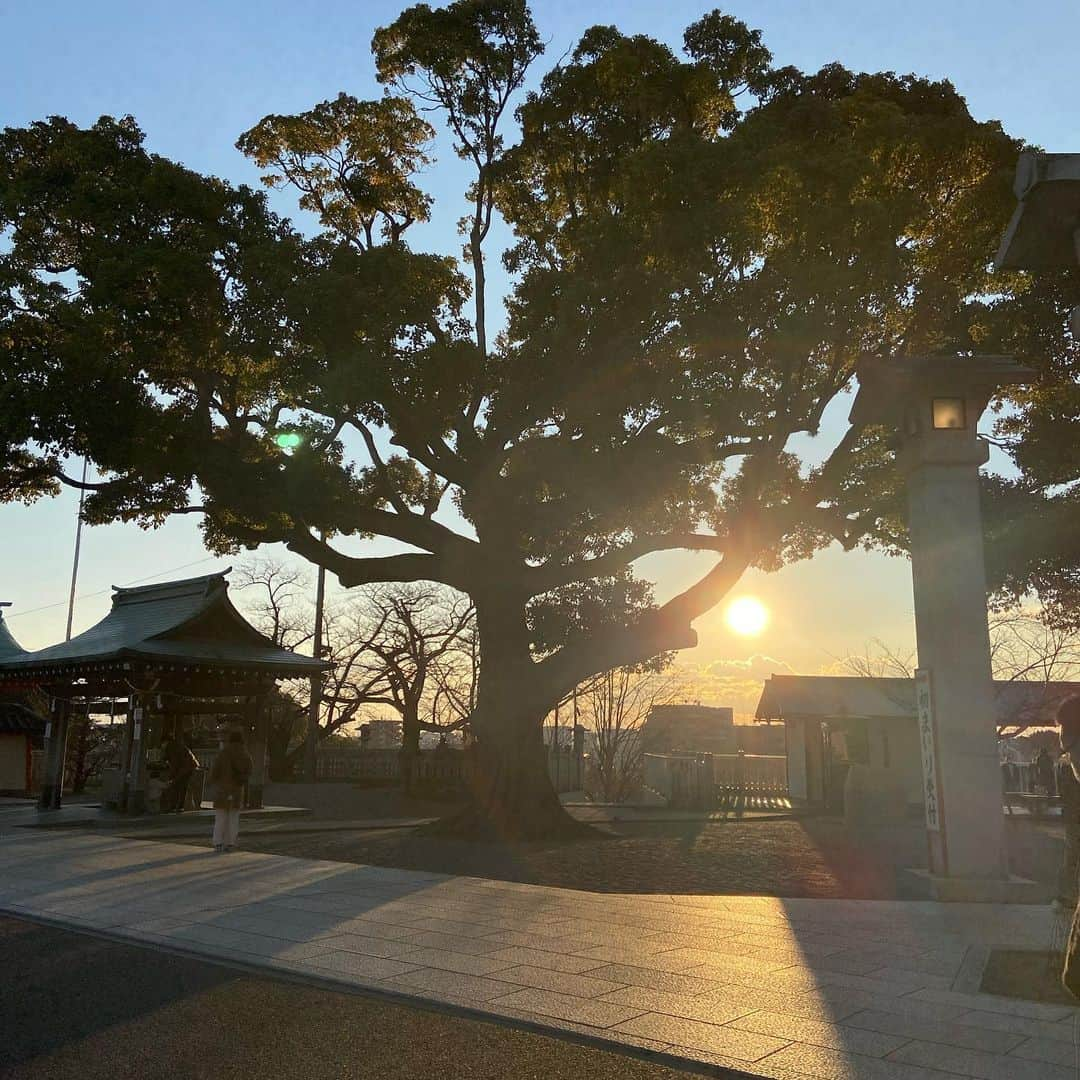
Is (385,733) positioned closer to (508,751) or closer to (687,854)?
(508,751)

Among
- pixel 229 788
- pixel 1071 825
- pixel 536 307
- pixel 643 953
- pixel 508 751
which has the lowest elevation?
pixel 643 953

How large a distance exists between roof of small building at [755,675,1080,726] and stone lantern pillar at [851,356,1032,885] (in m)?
17.8

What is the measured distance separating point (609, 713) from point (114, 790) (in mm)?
17812

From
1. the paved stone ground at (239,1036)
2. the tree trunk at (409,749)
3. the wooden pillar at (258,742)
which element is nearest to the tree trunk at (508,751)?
the wooden pillar at (258,742)

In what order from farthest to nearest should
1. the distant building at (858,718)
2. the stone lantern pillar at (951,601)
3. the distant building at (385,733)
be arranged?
1. the distant building at (385,733)
2. the distant building at (858,718)
3. the stone lantern pillar at (951,601)

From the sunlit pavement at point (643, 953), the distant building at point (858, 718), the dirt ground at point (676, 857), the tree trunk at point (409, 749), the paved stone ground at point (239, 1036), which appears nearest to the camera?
the paved stone ground at point (239, 1036)

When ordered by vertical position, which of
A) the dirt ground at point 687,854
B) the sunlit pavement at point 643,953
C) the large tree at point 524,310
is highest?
the large tree at point 524,310

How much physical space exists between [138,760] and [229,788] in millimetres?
7439

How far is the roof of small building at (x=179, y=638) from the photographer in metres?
20.3

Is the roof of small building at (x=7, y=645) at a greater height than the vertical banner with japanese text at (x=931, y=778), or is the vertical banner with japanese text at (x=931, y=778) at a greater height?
the roof of small building at (x=7, y=645)

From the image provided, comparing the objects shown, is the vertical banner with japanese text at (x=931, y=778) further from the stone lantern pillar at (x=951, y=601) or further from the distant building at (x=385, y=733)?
the distant building at (x=385, y=733)

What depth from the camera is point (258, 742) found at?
22719mm

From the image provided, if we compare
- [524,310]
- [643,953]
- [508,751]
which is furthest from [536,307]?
[643,953]

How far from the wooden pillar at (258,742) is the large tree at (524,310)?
5.71 metres
